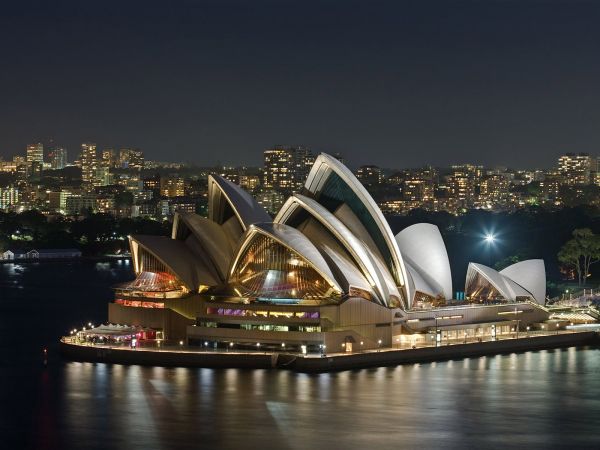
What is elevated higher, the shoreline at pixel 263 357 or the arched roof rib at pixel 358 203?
the arched roof rib at pixel 358 203

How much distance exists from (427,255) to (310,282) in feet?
24.0

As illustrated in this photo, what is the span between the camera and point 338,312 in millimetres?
43812

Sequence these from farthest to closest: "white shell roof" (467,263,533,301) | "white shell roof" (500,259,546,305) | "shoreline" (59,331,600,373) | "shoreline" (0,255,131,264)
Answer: "shoreline" (0,255,131,264)
"white shell roof" (500,259,546,305)
"white shell roof" (467,263,533,301)
"shoreline" (59,331,600,373)

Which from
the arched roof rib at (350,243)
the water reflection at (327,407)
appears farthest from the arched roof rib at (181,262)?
the water reflection at (327,407)

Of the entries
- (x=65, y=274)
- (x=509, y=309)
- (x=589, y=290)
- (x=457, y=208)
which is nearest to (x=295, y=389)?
(x=509, y=309)

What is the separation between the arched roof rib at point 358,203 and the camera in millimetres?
47062

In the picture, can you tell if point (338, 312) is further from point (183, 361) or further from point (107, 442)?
point (107, 442)

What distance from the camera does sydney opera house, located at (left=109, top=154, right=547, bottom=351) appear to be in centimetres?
4434

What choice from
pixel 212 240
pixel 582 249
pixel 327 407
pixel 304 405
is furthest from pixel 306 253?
pixel 582 249

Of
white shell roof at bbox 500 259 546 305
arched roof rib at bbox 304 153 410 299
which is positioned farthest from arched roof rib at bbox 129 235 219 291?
white shell roof at bbox 500 259 546 305

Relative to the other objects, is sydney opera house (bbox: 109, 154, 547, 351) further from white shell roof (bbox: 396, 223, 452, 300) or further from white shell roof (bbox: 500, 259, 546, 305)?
white shell roof (bbox: 500, 259, 546, 305)

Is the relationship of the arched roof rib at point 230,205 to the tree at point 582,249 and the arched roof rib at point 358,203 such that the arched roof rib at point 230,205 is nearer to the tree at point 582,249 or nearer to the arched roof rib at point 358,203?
the arched roof rib at point 358,203

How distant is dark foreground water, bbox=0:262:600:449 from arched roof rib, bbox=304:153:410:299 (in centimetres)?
452

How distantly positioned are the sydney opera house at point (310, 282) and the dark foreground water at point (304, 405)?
2500 millimetres
